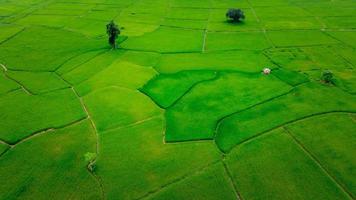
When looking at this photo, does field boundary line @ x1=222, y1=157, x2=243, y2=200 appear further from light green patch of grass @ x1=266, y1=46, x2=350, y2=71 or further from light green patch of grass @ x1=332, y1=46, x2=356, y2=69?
light green patch of grass @ x1=332, y1=46, x2=356, y2=69

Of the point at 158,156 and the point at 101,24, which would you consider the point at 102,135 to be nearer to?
the point at 158,156

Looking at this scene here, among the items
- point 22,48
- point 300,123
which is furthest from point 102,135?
point 22,48

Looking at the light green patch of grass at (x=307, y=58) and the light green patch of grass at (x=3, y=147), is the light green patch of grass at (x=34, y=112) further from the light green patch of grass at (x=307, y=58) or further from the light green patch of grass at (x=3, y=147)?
the light green patch of grass at (x=307, y=58)

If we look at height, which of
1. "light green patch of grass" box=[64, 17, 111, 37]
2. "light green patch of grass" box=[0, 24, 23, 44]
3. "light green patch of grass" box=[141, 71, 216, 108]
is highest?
"light green patch of grass" box=[64, 17, 111, 37]

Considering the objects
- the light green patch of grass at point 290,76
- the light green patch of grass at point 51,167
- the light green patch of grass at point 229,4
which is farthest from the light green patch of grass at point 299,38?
the light green patch of grass at point 51,167

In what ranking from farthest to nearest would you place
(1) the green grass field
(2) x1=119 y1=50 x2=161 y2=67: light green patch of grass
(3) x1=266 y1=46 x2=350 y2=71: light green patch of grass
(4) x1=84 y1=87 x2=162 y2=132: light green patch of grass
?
(2) x1=119 y1=50 x2=161 y2=67: light green patch of grass
(3) x1=266 y1=46 x2=350 y2=71: light green patch of grass
(4) x1=84 y1=87 x2=162 y2=132: light green patch of grass
(1) the green grass field

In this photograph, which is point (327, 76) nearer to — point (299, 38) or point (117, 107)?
point (299, 38)

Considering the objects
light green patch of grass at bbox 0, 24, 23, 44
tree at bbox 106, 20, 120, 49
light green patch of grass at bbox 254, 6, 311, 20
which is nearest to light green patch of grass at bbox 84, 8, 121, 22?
light green patch of grass at bbox 0, 24, 23, 44
